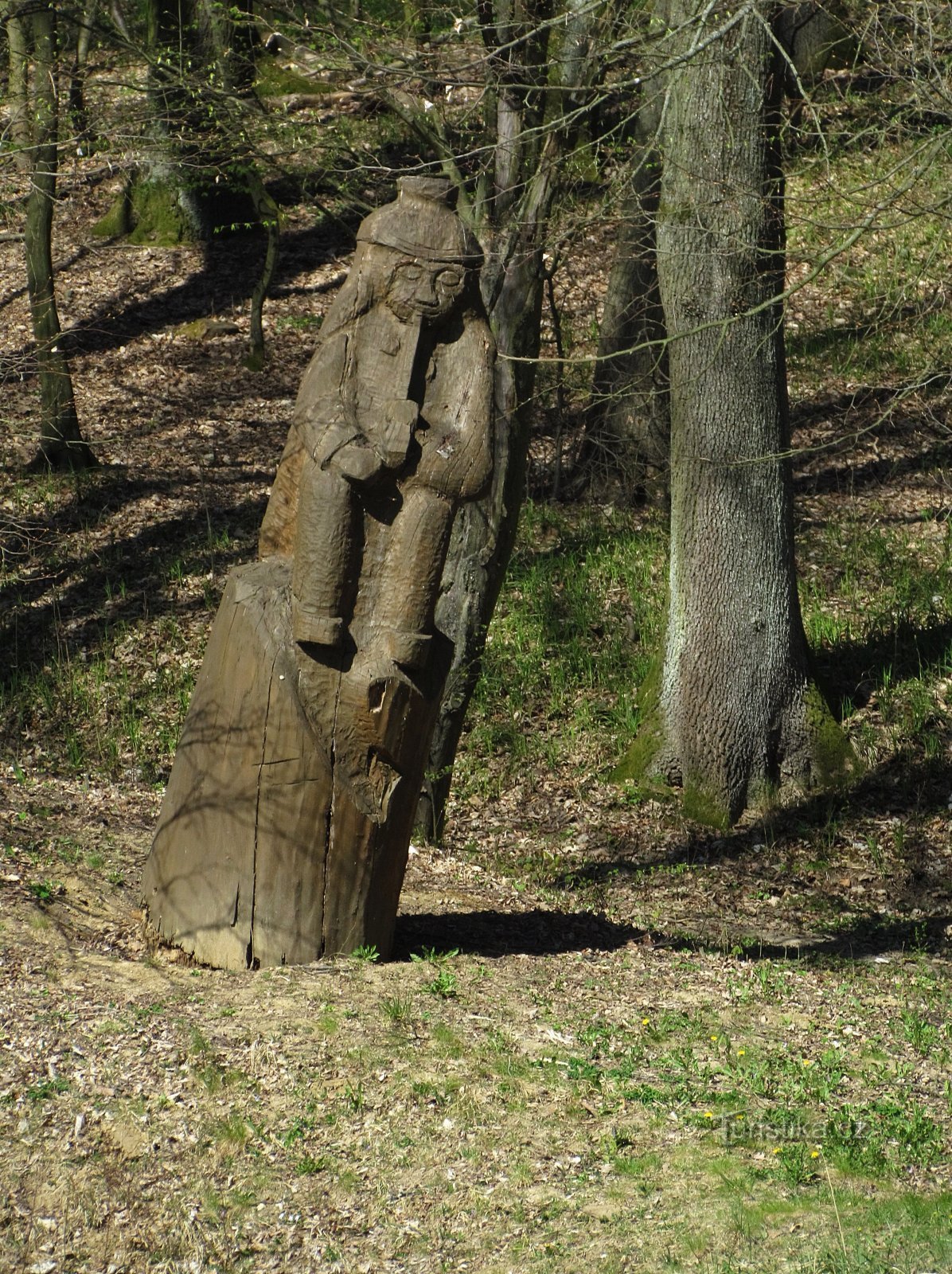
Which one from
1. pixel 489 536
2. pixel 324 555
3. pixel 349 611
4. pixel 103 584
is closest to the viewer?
pixel 324 555

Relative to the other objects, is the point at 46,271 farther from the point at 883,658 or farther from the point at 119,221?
the point at 883,658

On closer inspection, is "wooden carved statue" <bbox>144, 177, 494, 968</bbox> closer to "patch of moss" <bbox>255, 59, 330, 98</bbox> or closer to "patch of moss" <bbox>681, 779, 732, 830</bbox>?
"patch of moss" <bbox>681, 779, 732, 830</bbox>

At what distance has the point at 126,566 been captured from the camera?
39.3 feet

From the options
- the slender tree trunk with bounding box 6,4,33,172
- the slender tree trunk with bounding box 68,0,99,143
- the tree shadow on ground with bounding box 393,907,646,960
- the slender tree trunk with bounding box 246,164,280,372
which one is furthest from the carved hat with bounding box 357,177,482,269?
the slender tree trunk with bounding box 246,164,280,372

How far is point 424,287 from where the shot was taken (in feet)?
17.3

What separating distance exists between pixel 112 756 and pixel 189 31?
11.1m

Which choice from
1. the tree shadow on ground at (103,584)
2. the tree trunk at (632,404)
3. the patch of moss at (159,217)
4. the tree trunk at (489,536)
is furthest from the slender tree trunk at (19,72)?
the patch of moss at (159,217)

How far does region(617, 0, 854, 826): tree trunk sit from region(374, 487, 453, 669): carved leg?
13.3 feet

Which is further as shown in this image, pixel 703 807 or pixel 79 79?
pixel 79 79

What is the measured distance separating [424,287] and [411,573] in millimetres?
1112

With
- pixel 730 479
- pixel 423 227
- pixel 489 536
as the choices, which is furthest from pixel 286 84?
pixel 423 227

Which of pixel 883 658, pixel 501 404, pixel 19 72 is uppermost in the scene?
pixel 19 72

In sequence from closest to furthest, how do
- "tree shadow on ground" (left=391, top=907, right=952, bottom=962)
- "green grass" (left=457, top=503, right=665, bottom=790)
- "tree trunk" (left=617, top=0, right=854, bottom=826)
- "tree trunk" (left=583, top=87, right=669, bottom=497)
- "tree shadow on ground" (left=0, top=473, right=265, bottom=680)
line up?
"tree shadow on ground" (left=391, top=907, right=952, bottom=962) < "tree trunk" (left=617, top=0, right=854, bottom=826) < "green grass" (left=457, top=503, right=665, bottom=790) < "tree shadow on ground" (left=0, top=473, right=265, bottom=680) < "tree trunk" (left=583, top=87, right=669, bottom=497)

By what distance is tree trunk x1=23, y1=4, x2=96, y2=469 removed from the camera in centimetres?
1174
